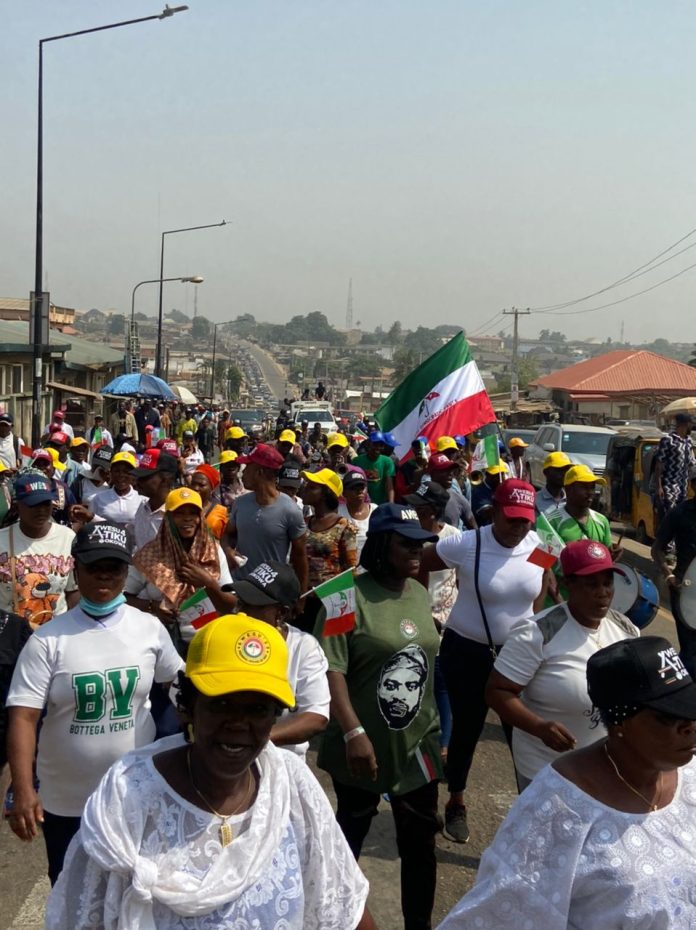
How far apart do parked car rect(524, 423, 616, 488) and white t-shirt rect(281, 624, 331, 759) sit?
17.8 meters

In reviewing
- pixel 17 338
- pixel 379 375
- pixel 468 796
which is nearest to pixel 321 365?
pixel 379 375

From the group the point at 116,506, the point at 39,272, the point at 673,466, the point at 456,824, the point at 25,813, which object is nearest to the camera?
the point at 25,813

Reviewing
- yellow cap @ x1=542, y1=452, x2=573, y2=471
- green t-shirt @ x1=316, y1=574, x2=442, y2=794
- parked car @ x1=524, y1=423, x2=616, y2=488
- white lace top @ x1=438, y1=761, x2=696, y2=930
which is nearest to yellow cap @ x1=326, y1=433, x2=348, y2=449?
yellow cap @ x1=542, y1=452, x2=573, y2=471

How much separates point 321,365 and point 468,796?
174 m

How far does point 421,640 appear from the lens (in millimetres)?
4238

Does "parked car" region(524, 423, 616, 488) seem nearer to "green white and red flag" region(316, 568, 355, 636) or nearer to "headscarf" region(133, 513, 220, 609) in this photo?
"headscarf" region(133, 513, 220, 609)

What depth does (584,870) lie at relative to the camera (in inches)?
96.3

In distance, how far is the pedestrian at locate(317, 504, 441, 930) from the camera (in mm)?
4156

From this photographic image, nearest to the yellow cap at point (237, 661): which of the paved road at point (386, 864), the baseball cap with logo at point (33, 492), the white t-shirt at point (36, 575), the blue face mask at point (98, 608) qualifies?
the blue face mask at point (98, 608)

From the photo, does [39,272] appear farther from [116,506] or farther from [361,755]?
[361,755]

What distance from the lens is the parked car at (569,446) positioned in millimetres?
21359

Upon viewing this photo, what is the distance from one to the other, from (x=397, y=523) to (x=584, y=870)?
197 centimetres

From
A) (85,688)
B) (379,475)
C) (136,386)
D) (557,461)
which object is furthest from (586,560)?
(136,386)

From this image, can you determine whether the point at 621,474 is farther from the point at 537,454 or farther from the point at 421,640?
the point at 421,640
